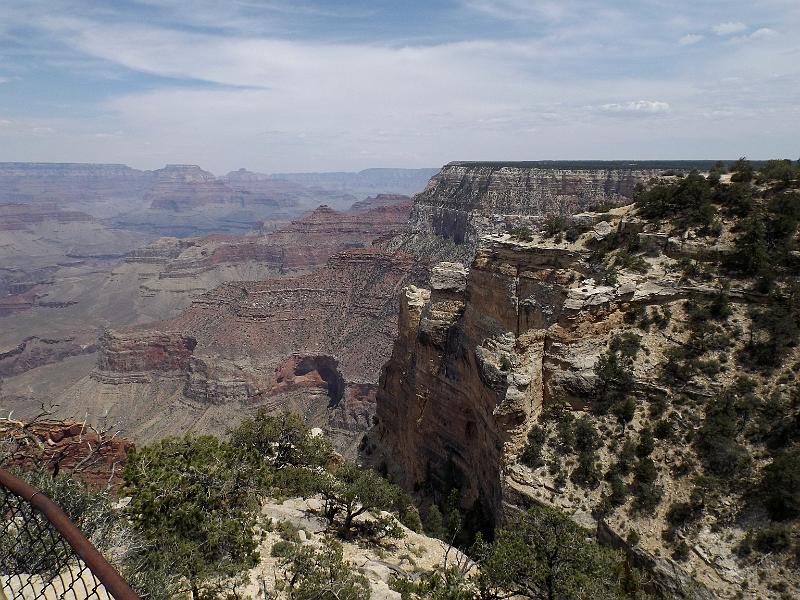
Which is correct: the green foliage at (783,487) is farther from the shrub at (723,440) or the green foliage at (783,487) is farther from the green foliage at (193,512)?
the green foliage at (193,512)

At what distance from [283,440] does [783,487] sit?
784 inches

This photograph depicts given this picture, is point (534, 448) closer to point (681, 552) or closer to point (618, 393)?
point (618, 393)

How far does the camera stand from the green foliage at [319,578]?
1130 centimetres

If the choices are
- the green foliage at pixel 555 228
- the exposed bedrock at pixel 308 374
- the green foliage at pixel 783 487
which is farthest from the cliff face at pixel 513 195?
the green foliage at pixel 783 487

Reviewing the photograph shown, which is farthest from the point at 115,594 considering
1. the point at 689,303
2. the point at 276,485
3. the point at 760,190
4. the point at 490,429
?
the point at 760,190

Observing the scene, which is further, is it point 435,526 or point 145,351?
point 145,351

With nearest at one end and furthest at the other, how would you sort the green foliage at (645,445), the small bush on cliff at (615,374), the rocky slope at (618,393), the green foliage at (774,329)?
the rocky slope at (618,393), the green foliage at (645,445), the green foliage at (774,329), the small bush on cliff at (615,374)

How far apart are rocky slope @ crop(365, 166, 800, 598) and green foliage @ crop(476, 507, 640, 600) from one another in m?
3.40

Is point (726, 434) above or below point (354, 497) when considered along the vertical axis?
above

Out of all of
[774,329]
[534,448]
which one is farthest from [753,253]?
[534,448]

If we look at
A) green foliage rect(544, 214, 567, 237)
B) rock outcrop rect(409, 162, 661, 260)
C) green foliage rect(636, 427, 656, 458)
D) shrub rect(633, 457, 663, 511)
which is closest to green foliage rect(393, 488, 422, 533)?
shrub rect(633, 457, 663, 511)

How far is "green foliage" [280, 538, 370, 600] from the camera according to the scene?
1130cm

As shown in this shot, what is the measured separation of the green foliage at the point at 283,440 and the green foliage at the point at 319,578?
952 cm

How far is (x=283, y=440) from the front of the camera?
81.0ft
